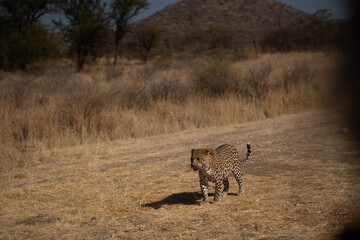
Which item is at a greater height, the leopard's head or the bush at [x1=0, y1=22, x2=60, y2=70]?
the bush at [x1=0, y1=22, x2=60, y2=70]

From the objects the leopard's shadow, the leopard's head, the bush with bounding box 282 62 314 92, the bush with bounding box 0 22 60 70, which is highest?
the bush with bounding box 0 22 60 70

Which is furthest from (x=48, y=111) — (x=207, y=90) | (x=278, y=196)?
(x=278, y=196)

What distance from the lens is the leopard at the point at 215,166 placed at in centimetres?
470

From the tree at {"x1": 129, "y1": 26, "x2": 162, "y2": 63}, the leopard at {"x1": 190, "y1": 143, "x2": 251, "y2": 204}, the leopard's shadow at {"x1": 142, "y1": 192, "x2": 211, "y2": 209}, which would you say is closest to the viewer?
the leopard at {"x1": 190, "y1": 143, "x2": 251, "y2": 204}

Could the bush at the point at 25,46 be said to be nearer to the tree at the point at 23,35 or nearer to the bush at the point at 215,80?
the tree at the point at 23,35

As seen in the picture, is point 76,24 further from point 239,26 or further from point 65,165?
point 239,26

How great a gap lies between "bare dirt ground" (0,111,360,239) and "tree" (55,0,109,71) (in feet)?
90.6

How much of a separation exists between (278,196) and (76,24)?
34316 mm

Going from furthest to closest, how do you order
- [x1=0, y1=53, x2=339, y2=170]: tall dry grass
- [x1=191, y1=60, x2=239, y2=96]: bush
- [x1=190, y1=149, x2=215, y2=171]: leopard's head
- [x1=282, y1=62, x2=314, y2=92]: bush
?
[x1=191, y1=60, x2=239, y2=96]: bush, [x1=282, y1=62, x2=314, y2=92]: bush, [x1=0, y1=53, x2=339, y2=170]: tall dry grass, [x1=190, y1=149, x2=215, y2=171]: leopard's head

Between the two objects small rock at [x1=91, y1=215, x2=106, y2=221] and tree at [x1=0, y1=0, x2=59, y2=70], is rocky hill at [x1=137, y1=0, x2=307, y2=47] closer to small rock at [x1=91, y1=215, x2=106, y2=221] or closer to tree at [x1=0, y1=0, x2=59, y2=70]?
tree at [x1=0, y1=0, x2=59, y2=70]

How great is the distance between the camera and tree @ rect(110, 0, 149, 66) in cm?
3859

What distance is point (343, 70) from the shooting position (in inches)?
32.2

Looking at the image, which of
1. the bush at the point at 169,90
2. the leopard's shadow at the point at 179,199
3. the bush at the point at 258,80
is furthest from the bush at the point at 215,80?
the leopard's shadow at the point at 179,199

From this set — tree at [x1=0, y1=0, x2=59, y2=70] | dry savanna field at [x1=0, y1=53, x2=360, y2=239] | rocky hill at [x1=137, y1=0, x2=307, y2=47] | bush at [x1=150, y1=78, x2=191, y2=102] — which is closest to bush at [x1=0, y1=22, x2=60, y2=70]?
tree at [x1=0, y1=0, x2=59, y2=70]
